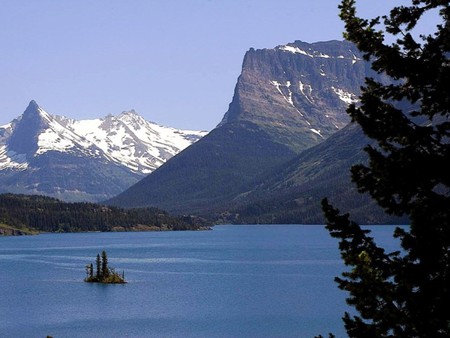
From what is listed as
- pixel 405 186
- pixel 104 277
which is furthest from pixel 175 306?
pixel 405 186

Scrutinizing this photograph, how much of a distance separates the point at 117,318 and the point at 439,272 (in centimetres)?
11679

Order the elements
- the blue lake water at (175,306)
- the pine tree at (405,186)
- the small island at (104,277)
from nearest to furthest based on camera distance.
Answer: the pine tree at (405,186) < the blue lake water at (175,306) < the small island at (104,277)

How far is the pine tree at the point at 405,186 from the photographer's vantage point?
1812 cm

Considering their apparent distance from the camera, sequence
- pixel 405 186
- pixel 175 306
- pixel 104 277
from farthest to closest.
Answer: pixel 104 277
pixel 175 306
pixel 405 186

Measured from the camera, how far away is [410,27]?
1983cm

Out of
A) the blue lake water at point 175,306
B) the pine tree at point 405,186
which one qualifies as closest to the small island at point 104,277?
the blue lake water at point 175,306

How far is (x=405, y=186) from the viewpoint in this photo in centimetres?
1856

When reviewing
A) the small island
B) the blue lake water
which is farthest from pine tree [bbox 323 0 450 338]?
the small island

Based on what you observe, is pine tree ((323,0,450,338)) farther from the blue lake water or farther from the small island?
the small island

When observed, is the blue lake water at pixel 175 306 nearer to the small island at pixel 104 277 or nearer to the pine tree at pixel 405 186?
the small island at pixel 104 277

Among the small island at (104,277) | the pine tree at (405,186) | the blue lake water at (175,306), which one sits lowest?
the blue lake water at (175,306)

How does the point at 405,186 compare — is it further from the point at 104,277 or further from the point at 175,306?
the point at 104,277

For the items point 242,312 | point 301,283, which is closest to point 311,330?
point 242,312

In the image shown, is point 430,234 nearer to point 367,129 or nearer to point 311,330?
point 367,129
